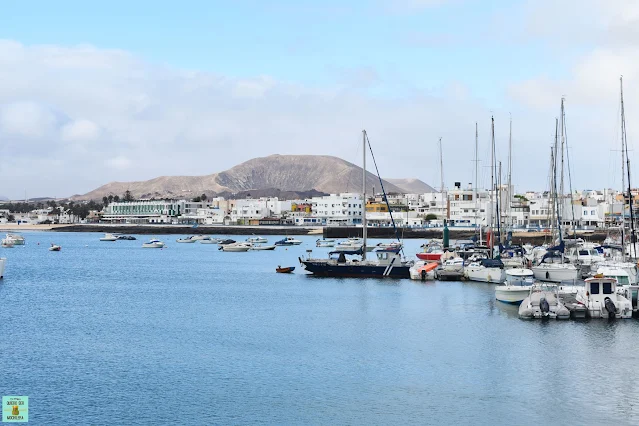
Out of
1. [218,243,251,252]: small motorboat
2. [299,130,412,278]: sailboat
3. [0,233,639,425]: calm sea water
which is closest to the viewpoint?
[0,233,639,425]: calm sea water

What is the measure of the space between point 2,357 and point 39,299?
71.9ft

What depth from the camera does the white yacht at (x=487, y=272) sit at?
5872 cm

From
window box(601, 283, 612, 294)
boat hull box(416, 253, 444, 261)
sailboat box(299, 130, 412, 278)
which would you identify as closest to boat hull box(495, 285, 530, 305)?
window box(601, 283, 612, 294)

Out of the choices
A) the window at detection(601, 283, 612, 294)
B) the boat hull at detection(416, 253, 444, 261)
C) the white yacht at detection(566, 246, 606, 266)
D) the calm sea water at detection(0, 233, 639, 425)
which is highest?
the white yacht at detection(566, 246, 606, 266)

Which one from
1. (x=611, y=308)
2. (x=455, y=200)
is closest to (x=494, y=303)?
(x=611, y=308)

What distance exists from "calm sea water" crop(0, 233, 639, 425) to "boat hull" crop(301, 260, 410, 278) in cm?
721

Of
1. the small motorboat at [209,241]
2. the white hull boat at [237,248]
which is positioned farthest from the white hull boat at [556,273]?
the small motorboat at [209,241]

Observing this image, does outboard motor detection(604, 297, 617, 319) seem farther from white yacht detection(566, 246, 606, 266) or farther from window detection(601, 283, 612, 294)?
white yacht detection(566, 246, 606, 266)

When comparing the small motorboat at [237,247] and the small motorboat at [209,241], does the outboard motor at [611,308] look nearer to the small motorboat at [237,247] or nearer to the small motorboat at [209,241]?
the small motorboat at [237,247]

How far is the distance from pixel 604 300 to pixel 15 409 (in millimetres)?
28406

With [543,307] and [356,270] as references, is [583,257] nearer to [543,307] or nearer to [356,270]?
[356,270]

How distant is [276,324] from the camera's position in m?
41.2

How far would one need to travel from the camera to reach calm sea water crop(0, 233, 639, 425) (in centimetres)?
2430

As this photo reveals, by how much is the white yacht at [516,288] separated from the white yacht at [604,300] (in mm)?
4516
